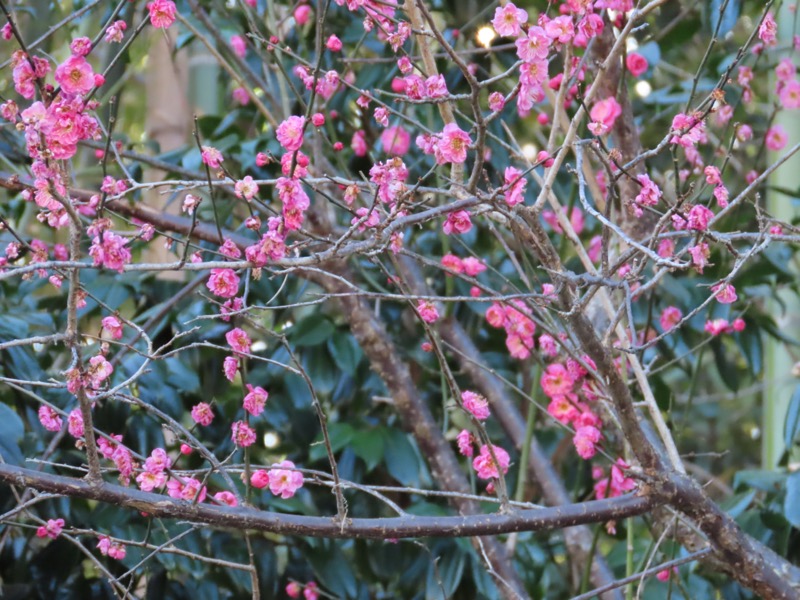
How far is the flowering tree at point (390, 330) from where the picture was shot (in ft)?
Answer: 3.09

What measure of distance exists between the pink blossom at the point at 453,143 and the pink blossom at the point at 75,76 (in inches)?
12.2

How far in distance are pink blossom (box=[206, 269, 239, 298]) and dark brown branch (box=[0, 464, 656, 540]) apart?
0.21m

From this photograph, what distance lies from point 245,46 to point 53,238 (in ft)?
2.38

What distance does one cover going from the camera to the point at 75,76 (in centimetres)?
82

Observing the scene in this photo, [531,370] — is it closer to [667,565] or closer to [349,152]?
[349,152]

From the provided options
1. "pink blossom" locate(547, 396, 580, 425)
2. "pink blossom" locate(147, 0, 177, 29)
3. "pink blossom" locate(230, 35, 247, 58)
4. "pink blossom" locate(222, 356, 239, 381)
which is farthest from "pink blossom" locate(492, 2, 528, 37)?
"pink blossom" locate(230, 35, 247, 58)

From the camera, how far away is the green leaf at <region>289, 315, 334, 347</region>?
1.58m

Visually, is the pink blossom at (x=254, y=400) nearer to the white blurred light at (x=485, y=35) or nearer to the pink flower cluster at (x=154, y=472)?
the pink flower cluster at (x=154, y=472)

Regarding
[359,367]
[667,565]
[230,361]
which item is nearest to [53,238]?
[359,367]

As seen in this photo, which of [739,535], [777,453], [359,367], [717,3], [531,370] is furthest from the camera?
[777,453]

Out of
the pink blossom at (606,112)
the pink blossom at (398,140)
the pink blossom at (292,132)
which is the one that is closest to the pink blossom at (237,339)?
the pink blossom at (292,132)

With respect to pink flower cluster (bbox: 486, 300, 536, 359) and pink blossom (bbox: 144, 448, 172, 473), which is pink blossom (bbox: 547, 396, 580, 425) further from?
pink blossom (bbox: 144, 448, 172, 473)

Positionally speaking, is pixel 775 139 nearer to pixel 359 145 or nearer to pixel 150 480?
pixel 359 145

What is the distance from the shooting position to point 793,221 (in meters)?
1.75
